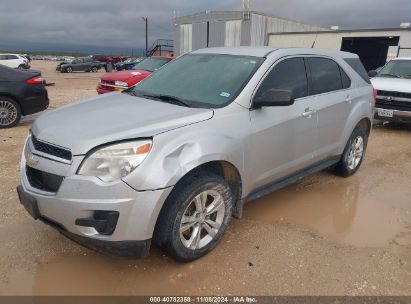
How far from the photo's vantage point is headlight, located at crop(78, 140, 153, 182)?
8.46 feet

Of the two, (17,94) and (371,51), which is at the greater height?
(371,51)

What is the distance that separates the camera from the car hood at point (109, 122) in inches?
105

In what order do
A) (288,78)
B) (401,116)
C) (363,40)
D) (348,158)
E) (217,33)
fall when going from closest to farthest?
(288,78) < (348,158) < (401,116) < (363,40) < (217,33)

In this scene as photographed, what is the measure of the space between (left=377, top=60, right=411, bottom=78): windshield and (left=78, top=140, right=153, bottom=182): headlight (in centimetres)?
862

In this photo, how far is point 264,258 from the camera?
3.29 m

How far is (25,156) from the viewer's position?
3.09 metres

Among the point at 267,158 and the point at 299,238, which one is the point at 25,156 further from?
the point at 299,238

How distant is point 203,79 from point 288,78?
0.90 metres

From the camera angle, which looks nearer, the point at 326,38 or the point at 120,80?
the point at 120,80

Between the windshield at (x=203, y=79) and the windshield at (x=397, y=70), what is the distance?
7006mm

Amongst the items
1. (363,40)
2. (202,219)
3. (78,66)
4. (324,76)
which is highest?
(363,40)

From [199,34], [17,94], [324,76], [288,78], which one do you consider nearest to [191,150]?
[288,78]

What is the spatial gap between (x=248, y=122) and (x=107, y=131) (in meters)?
1.25

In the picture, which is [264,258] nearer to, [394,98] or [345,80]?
[345,80]
